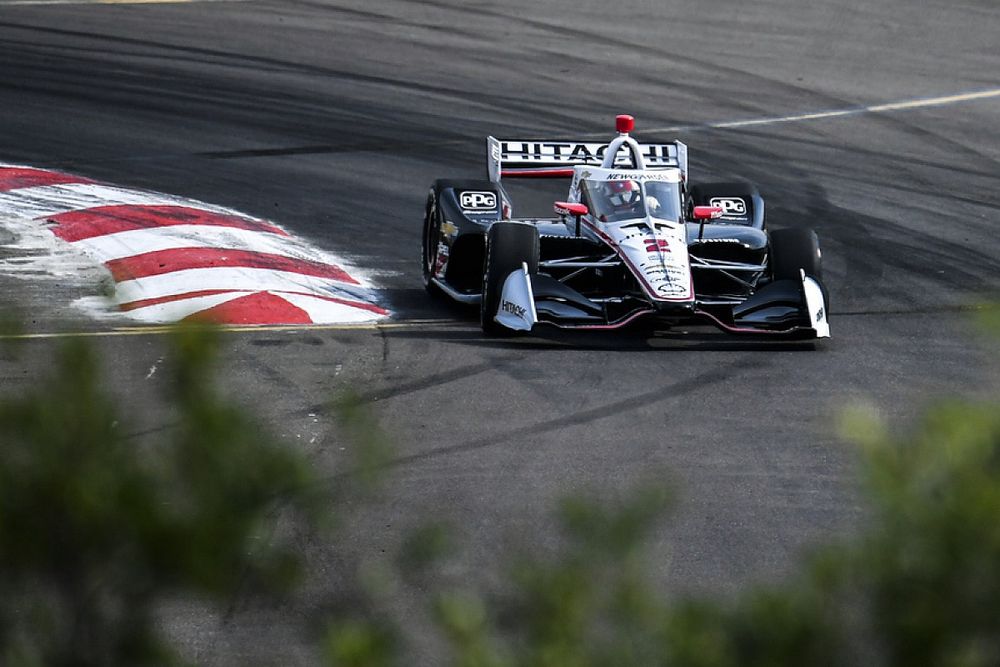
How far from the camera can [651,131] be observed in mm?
19812

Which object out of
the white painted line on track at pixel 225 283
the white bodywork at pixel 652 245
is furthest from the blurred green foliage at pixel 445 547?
the white painted line on track at pixel 225 283

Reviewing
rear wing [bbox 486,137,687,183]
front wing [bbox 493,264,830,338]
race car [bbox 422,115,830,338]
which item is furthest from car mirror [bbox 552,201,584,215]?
rear wing [bbox 486,137,687,183]

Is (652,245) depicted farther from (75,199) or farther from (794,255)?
(75,199)

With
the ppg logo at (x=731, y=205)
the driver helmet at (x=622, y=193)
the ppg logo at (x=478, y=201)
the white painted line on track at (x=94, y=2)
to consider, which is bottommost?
the white painted line on track at (x=94, y=2)

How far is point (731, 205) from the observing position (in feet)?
43.0

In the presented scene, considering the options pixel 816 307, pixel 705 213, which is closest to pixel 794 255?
pixel 816 307

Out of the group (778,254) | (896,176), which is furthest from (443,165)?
(778,254)

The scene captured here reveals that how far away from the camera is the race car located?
37.0 feet

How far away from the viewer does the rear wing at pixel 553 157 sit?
1320cm

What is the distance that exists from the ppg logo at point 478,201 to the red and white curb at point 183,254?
42.5 inches

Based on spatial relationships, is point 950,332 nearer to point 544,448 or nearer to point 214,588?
point 544,448

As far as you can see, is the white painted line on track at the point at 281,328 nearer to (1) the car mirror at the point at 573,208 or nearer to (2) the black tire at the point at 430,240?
(2) the black tire at the point at 430,240

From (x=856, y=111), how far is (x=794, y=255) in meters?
10.3

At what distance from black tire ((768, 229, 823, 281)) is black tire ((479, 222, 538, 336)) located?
1.84 m
